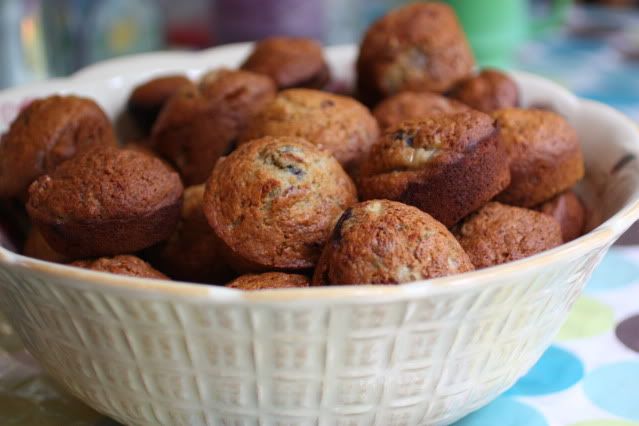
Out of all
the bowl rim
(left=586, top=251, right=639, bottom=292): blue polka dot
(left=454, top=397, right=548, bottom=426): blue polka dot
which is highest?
the bowl rim

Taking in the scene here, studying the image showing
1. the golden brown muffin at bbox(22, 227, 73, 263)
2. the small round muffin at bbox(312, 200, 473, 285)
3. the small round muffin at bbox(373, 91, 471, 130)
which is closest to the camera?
the small round muffin at bbox(312, 200, 473, 285)

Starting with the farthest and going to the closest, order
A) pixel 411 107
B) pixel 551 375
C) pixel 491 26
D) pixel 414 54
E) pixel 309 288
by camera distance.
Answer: pixel 491 26 → pixel 414 54 → pixel 411 107 → pixel 551 375 → pixel 309 288

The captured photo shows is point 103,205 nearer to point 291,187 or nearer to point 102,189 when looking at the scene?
point 102,189

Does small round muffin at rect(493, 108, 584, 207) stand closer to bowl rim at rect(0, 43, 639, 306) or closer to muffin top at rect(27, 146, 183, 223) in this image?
bowl rim at rect(0, 43, 639, 306)

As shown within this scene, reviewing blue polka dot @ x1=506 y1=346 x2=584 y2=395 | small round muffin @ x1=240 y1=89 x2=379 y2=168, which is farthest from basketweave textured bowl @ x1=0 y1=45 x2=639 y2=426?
small round muffin @ x1=240 y1=89 x2=379 y2=168

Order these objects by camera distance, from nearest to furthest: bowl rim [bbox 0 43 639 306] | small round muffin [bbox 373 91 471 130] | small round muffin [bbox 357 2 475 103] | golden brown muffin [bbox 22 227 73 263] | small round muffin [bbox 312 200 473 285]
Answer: bowl rim [bbox 0 43 639 306], small round muffin [bbox 312 200 473 285], golden brown muffin [bbox 22 227 73 263], small round muffin [bbox 373 91 471 130], small round muffin [bbox 357 2 475 103]

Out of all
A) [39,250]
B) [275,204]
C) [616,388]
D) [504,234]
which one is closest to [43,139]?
[39,250]
